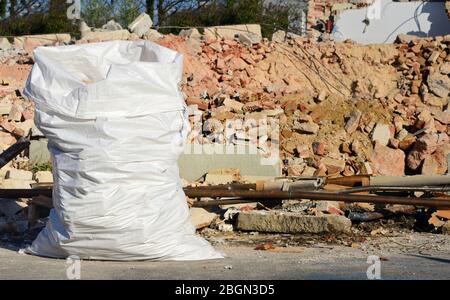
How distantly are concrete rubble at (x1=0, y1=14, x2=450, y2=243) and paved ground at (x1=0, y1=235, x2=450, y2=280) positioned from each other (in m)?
0.95

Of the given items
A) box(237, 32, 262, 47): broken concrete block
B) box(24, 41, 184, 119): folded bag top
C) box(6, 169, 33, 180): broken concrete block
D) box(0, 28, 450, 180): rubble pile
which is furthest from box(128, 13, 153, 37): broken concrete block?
box(24, 41, 184, 119): folded bag top

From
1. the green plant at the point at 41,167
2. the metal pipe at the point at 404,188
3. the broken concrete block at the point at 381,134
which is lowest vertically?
the green plant at the point at 41,167

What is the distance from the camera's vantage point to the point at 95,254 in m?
5.38

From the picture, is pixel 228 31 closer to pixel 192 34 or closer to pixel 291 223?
pixel 192 34

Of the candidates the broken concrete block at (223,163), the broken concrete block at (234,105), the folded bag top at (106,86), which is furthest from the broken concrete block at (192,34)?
the folded bag top at (106,86)

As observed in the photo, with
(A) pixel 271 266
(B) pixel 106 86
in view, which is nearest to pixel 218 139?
(A) pixel 271 266

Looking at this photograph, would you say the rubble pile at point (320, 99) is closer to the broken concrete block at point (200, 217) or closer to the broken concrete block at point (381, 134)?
the broken concrete block at point (381, 134)

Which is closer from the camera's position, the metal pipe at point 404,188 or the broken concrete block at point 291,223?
the broken concrete block at point 291,223

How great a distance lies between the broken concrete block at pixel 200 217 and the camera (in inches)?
283

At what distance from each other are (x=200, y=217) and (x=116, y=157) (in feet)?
7.09

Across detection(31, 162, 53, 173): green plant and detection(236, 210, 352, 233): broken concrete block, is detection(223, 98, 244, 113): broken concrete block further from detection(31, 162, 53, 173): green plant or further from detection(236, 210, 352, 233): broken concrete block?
detection(236, 210, 352, 233): broken concrete block

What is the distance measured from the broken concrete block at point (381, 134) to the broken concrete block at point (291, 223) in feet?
17.7

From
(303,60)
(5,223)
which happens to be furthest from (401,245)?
(303,60)

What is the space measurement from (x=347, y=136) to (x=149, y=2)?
14.9 meters
